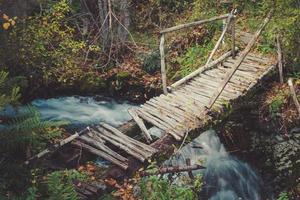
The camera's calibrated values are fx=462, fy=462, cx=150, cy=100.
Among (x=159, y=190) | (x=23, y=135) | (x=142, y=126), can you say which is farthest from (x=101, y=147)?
(x=23, y=135)

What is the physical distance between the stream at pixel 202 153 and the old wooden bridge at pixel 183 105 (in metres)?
0.40

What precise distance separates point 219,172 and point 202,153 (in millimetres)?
535

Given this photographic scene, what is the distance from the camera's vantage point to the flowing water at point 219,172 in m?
8.63

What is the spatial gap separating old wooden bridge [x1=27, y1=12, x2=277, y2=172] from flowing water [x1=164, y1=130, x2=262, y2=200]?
71cm

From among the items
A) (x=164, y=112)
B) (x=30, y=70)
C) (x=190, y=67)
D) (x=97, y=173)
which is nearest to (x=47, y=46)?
(x=30, y=70)

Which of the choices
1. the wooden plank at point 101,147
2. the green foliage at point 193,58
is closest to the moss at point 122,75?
the green foliage at point 193,58

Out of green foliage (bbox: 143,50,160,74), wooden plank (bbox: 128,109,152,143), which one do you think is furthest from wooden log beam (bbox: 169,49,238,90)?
green foliage (bbox: 143,50,160,74)

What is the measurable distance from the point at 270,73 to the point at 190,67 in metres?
2.09

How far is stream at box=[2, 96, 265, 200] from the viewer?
28.4 ft

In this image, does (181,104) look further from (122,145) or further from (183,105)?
(122,145)

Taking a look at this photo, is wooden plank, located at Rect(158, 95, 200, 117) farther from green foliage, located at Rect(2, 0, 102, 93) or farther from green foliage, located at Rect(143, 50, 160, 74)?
green foliage, located at Rect(2, 0, 102, 93)

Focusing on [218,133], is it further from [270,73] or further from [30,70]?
[30,70]

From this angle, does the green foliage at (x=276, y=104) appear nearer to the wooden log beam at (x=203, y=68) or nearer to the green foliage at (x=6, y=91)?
the wooden log beam at (x=203, y=68)

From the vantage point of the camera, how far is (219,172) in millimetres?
8930
